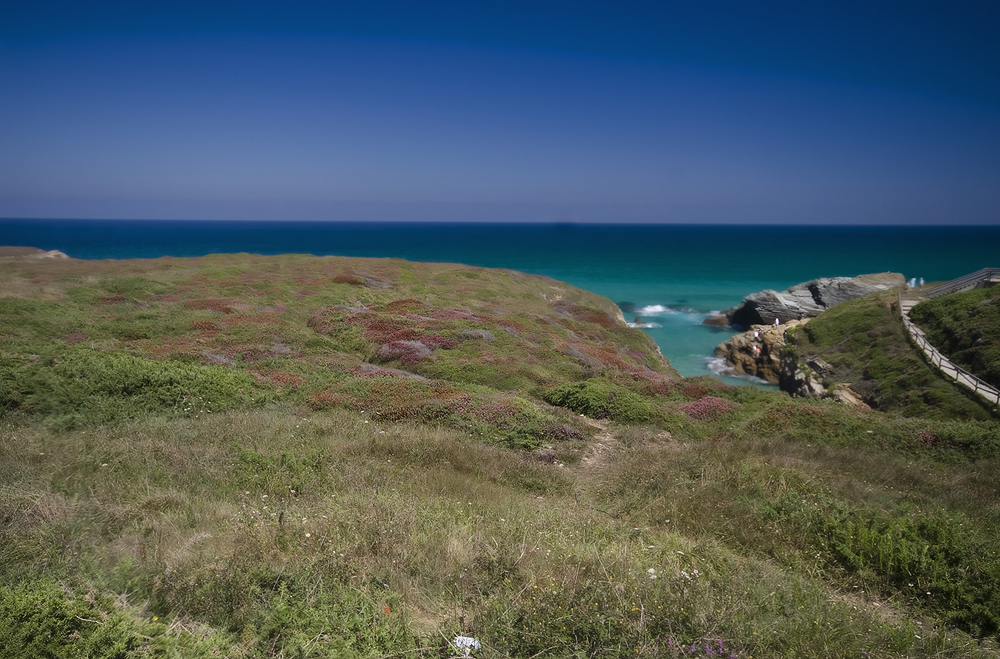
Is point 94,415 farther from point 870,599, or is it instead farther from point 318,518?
point 870,599

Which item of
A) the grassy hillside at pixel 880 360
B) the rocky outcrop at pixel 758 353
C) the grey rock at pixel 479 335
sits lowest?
the rocky outcrop at pixel 758 353

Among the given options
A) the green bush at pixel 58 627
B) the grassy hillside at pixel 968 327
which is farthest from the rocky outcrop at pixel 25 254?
the grassy hillside at pixel 968 327

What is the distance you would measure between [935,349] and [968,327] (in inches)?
101

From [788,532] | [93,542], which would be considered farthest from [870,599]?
[93,542]

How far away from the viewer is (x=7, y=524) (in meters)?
6.58

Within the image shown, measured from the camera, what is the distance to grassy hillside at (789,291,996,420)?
24.9m

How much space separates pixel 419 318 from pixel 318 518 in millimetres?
25337

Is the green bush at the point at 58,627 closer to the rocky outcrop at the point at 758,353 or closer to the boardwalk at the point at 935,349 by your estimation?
A: the boardwalk at the point at 935,349

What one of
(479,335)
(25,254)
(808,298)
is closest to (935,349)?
(479,335)

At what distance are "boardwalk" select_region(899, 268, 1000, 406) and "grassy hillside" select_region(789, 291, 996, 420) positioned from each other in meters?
0.45

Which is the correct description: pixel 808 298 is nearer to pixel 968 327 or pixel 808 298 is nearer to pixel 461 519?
pixel 968 327

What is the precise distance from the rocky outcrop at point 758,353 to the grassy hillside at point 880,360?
2.31 metres

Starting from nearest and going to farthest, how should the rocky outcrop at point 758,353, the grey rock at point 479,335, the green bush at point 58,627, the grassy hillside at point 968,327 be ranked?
the green bush at point 58,627
the grassy hillside at point 968,327
the grey rock at point 479,335
the rocky outcrop at point 758,353

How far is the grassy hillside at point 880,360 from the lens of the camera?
Answer: 2492cm
